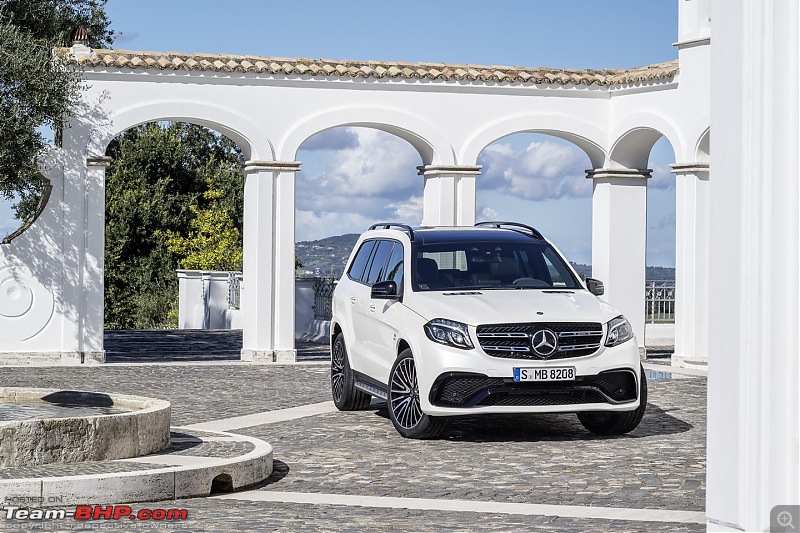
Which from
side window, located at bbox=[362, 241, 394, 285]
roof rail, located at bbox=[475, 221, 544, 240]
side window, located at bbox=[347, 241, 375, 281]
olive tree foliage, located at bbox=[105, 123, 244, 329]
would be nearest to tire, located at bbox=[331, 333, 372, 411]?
side window, located at bbox=[347, 241, 375, 281]

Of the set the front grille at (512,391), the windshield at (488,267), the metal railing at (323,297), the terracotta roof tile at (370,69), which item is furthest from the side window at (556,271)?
the metal railing at (323,297)

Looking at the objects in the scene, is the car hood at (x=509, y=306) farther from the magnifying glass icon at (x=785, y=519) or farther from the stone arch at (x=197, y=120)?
the stone arch at (x=197, y=120)

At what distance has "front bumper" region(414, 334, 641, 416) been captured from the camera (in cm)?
991

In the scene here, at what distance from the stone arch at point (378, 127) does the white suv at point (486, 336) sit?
7854 millimetres

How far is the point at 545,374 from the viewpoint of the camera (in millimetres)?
9961

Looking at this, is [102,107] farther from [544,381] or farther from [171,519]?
[171,519]

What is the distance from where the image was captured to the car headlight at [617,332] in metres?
10.3

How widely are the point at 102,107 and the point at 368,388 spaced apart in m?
9.13

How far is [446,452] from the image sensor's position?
384 inches

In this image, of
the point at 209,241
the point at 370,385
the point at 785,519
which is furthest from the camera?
the point at 209,241

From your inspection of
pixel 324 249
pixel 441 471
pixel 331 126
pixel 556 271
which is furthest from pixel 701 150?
pixel 324 249

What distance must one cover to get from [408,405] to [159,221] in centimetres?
3622

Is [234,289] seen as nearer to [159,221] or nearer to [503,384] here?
[159,221]

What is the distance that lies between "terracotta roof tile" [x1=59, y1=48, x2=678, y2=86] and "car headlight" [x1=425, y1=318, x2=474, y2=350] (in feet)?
33.8
